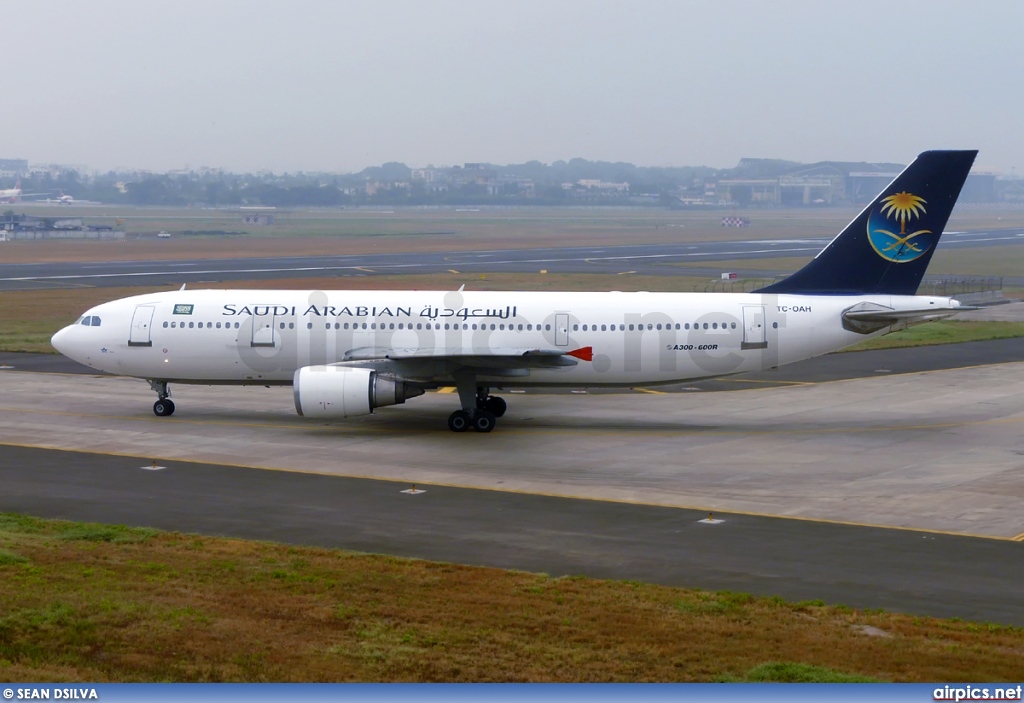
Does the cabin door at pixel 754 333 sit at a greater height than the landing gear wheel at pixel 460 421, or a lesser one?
greater

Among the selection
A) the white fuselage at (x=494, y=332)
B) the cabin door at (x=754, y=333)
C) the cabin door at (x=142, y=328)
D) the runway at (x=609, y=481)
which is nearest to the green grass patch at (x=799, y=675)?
the runway at (x=609, y=481)

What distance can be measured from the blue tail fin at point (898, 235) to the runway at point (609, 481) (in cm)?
439

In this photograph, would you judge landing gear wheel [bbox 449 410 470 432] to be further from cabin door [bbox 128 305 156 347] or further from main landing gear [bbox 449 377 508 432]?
cabin door [bbox 128 305 156 347]

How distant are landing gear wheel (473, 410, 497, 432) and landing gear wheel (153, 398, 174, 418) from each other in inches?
388

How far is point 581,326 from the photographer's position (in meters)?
34.4

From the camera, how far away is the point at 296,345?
113 ft

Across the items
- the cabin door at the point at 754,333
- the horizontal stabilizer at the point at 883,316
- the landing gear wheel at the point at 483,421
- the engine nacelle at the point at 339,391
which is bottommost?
the landing gear wheel at the point at 483,421

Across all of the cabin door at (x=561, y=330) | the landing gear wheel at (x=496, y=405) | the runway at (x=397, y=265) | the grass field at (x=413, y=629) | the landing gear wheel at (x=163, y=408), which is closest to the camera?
the grass field at (x=413, y=629)

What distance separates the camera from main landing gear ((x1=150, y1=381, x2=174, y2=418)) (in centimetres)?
3603

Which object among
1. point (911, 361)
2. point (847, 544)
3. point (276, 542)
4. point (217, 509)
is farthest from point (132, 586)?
point (911, 361)

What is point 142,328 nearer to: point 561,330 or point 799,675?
point 561,330

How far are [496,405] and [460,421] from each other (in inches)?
107

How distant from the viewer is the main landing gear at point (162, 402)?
3603 cm

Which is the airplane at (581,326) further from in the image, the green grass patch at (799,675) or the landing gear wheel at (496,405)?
the green grass patch at (799,675)
